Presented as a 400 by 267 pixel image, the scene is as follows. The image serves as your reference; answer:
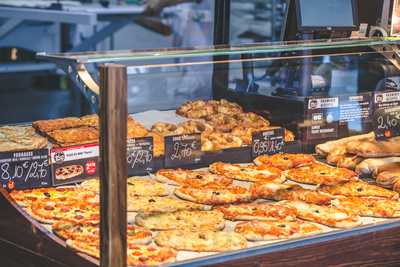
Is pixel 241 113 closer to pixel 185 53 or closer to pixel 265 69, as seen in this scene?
pixel 265 69

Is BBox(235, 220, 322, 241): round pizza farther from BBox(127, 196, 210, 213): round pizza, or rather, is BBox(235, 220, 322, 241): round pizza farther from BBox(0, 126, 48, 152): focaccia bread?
BBox(0, 126, 48, 152): focaccia bread

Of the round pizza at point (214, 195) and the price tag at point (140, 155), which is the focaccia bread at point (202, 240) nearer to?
the round pizza at point (214, 195)

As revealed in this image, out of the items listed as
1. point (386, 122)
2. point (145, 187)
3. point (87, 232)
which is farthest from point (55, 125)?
point (386, 122)

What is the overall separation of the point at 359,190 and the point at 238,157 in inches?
26.1

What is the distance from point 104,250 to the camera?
7.50 feet

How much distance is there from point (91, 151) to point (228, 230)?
2.27 feet

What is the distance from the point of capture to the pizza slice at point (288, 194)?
11.0 ft

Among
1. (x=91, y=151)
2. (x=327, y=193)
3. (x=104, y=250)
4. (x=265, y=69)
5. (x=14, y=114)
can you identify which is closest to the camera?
(x=104, y=250)

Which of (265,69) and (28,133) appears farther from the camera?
(265,69)

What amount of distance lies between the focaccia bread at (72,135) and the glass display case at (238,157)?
10mm

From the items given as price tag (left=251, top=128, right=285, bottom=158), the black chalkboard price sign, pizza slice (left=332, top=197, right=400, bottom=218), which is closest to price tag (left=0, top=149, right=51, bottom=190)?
price tag (left=251, top=128, right=285, bottom=158)

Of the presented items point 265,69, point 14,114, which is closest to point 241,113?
point 265,69

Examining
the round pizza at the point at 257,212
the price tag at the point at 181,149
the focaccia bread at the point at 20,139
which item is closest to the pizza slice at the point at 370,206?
the round pizza at the point at 257,212

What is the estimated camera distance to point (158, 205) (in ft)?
10.3
